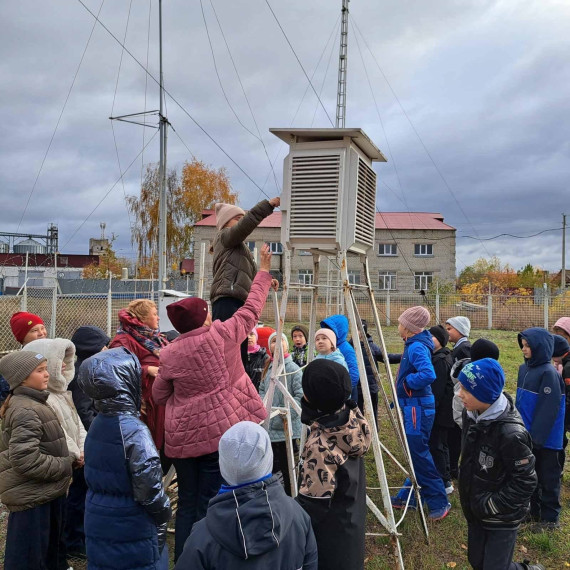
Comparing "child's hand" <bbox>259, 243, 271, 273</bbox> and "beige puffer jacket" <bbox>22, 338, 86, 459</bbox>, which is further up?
"child's hand" <bbox>259, 243, 271, 273</bbox>

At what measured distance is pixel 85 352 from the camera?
3758 millimetres

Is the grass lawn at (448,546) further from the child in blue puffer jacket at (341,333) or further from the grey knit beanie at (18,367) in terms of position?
the grey knit beanie at (18,367)

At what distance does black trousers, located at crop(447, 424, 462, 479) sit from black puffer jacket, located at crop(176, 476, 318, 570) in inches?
144

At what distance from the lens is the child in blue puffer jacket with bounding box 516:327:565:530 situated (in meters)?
3.99

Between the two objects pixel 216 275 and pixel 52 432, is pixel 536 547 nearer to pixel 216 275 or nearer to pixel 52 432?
pixel 216 275

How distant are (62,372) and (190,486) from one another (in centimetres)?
117

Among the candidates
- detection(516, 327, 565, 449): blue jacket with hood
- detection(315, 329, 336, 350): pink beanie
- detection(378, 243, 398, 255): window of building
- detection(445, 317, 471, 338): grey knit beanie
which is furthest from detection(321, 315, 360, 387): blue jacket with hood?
detection(378, 243, 398, 255): window of building

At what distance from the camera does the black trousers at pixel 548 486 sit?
3.98 meters

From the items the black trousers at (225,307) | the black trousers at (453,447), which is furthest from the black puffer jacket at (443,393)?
the black trousers at (225,307)

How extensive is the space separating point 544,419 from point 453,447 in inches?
48.7

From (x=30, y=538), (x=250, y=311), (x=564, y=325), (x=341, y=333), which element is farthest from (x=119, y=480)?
(x=564, y=325)

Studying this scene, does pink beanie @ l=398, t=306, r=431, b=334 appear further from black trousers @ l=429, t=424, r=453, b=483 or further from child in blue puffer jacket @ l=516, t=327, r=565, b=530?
black trousers @ l=429, t=424, r=453, b=483

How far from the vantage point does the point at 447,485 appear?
4.69 metres

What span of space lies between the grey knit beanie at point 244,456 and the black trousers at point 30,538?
1.69 meters
